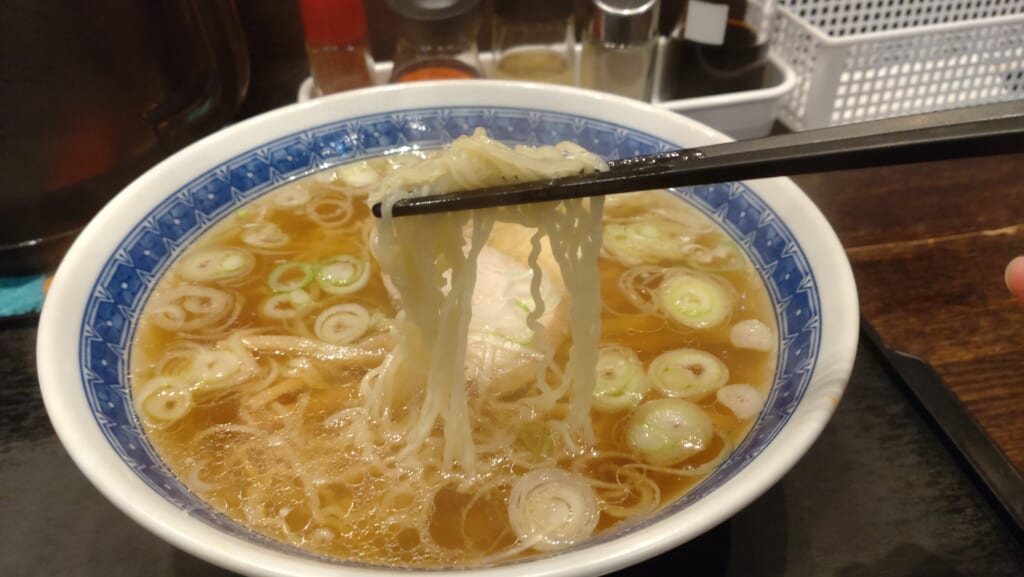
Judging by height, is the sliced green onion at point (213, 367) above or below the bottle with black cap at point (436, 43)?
below

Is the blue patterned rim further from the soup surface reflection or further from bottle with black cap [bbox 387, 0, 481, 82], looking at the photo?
bottle with black cap [bbox 387, 0, 481, 82]

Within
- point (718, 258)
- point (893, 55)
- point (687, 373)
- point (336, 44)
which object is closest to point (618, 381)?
point (687, 373)

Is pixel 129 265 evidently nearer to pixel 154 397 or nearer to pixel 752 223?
pixel 154 397

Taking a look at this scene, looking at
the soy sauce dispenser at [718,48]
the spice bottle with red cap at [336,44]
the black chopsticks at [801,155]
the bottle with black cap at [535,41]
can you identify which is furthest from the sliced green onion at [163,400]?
the soy sauce dispenser at [718,48]

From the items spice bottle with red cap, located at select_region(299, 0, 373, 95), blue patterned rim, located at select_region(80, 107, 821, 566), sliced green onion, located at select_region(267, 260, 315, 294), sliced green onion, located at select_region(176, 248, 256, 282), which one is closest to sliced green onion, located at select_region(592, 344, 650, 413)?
blue patterned rim, located at select_region(80, 107, 821, 566)

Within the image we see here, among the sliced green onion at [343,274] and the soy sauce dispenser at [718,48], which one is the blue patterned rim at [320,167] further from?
the soy sauce dispenser at [718,48]
